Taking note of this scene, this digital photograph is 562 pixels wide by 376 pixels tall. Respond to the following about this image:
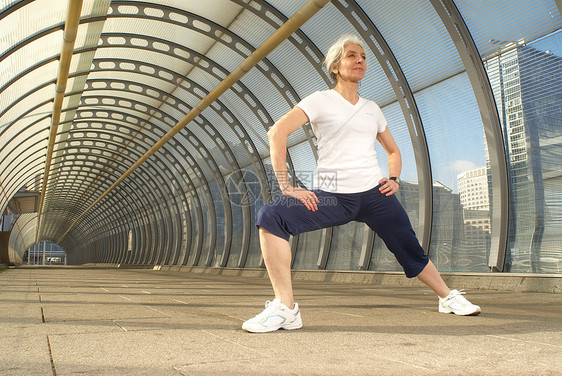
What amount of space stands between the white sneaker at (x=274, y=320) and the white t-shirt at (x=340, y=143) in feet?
2.86

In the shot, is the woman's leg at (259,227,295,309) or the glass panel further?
the glass panel

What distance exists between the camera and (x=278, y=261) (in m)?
3.43

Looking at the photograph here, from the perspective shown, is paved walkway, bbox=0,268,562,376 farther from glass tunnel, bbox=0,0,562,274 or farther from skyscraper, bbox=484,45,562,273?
glass tunnel, bbox=0,0,562,274

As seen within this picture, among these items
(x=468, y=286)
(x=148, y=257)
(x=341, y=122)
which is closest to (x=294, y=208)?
(x=341, y=122)

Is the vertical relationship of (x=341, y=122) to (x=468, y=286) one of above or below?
above

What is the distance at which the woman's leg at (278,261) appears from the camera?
3.42m

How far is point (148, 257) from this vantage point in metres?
35.1

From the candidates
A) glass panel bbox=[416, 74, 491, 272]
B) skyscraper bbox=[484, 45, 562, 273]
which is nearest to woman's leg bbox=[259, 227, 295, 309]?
skyscraper bbox=[484, 45, 562, 273]

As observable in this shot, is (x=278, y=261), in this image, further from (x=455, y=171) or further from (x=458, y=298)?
(x=455, y=171)

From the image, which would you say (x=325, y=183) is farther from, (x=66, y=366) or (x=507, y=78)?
(x=507, y=78)

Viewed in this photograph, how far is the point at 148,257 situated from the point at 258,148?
2101 centimetres

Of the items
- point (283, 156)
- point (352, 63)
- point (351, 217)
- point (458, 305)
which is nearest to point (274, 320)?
point (351, 217)

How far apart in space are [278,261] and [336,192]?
0.64 m

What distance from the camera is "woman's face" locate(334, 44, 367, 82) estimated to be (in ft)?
12.4
